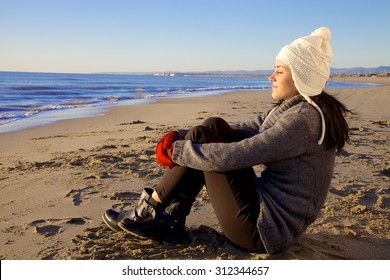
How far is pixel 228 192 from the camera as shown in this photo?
2.25m

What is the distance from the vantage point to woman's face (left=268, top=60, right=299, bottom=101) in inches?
87.6

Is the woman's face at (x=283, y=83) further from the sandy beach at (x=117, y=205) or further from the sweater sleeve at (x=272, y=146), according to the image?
the sandy beach at (x=117, y=205)

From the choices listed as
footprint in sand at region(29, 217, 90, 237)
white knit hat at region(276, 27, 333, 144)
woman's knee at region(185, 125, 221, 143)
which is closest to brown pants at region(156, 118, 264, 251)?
woman's knee at region(185, 125, 221, 143)

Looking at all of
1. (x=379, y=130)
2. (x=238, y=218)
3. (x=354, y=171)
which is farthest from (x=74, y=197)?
(x=379, y=130)

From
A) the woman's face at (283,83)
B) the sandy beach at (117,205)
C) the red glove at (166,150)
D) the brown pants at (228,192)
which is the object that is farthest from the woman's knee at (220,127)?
the sandy beach at (117,205)

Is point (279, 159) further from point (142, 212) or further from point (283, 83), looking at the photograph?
point (142, 212)

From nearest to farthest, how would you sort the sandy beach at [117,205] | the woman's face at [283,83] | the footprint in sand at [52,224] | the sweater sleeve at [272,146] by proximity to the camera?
1. the sweater sleeve at [272,146]
2. the woman's face at [283,83]
3. the sandy beach at [117,205]
4. the footprint in sand at [52,224]

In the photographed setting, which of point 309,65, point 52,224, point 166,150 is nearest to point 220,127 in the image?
point 166,150

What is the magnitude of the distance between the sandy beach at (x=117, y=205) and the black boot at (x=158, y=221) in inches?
3.1

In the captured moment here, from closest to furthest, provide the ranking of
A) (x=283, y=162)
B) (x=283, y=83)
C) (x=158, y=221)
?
(x=283, y=162), (x=283, y=83), (x=158, y=221)

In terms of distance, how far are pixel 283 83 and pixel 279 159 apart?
0.46 meters

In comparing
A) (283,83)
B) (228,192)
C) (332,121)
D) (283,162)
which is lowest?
(228,192)

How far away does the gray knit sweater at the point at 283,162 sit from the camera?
6.71 feet
